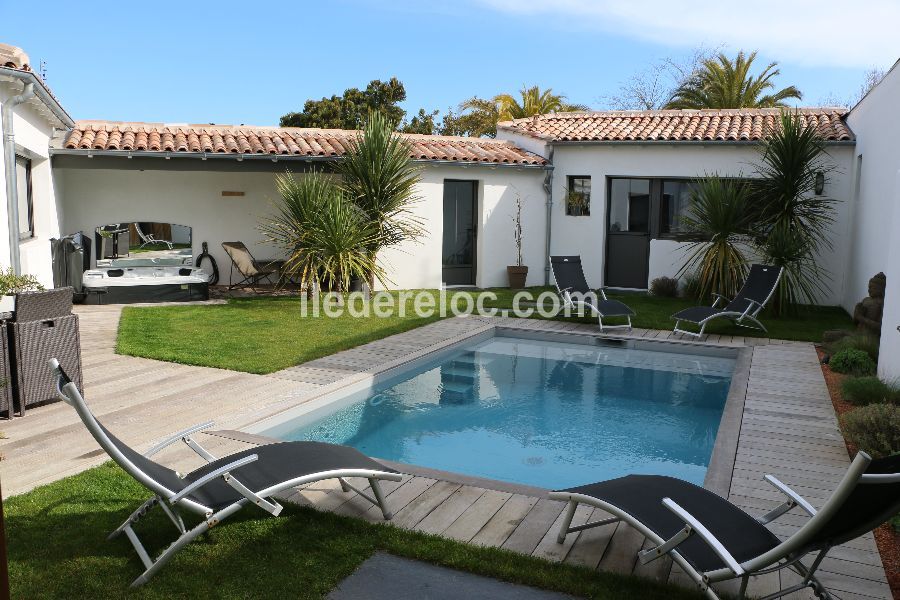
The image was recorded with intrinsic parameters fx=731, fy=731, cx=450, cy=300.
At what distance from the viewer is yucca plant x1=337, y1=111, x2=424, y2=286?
13180 millimetres

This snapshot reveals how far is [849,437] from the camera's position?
215 inches

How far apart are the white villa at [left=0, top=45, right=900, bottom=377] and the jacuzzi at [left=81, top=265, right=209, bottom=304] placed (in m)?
0.82

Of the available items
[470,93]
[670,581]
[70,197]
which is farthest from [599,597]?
[470,93]

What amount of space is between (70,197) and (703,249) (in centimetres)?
1210

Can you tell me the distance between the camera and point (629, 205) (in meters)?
15.7

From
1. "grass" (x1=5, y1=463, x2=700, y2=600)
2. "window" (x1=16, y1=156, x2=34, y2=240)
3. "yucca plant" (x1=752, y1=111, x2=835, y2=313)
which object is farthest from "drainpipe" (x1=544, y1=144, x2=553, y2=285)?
"grass" (x1=5, y1=463, x2=700, y2=600)

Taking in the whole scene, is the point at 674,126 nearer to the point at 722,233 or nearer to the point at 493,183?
the point at 493,183

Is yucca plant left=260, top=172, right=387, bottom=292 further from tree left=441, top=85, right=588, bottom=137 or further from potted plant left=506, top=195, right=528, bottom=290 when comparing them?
tree left=441, top=85, right=588, bottom=137

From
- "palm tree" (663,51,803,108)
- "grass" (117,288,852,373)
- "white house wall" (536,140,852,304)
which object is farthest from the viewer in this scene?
"palm tree" (663,51,803,108)

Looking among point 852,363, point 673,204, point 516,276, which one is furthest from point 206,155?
point 852,363

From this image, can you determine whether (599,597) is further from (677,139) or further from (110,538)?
(677,139)

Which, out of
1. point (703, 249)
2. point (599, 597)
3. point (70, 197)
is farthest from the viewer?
point (70, 197)

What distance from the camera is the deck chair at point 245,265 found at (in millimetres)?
14255

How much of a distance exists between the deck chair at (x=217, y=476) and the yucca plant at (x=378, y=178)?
→ 30.0 ft
